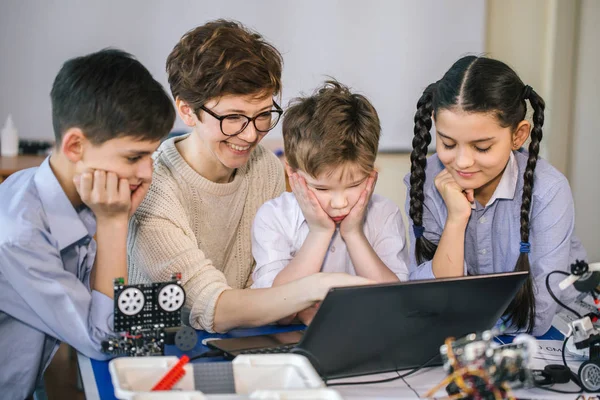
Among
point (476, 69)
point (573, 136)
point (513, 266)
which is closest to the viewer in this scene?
point (476, 69)

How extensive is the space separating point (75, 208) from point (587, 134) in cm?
293

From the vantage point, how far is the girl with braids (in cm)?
161

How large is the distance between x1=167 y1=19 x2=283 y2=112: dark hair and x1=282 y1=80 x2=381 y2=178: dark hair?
Answer: 104 mm

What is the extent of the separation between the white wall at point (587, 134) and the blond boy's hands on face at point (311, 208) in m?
2.43

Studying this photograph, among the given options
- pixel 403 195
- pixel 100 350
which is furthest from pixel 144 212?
pixel 403 195

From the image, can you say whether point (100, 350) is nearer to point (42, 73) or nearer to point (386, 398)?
point (386, 398)

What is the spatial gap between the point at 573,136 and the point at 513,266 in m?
2.19

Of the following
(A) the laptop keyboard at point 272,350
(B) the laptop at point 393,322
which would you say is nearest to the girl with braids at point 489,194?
(B) the laptop at point 393,322

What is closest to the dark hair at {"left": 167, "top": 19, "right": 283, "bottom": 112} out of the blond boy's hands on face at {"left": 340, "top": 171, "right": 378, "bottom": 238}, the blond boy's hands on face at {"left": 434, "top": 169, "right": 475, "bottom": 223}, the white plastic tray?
the blond boy's hands on face at {"left": 340, "top": 171, "right": 378, "bottom": 238}

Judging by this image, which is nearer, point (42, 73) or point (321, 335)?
point (321, 335)

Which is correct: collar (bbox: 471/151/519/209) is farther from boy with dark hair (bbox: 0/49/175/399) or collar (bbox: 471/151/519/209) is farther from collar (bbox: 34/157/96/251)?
collar (bbox: 34/157/96/251)

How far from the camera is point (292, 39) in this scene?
367 cm

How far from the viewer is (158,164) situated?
1.80 meters

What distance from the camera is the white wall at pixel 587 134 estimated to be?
3.61 m
